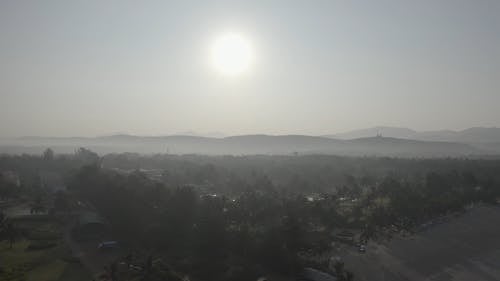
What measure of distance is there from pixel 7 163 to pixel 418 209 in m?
85.3

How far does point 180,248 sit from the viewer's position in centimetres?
3262

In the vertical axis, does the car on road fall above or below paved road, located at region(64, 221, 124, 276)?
above

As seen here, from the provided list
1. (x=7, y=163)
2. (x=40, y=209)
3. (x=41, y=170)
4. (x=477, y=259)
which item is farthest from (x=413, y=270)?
(x=7, y=163)

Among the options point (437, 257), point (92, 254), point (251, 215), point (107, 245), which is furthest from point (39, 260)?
point (437, 257)

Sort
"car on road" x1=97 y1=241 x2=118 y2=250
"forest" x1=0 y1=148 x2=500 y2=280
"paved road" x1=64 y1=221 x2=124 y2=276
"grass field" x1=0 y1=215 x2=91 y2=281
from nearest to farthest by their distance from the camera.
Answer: "grass field" x1=0 y1=215 x2=91 y2=281
"paved road" x1=64 y1=221 x2=124 y2=276
"forest" x1=0 y1=148 x2=500 y2=280
"car on road" x1=97 y1=241 x2=118 y2=250

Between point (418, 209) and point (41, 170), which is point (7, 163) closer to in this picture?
point (41, 170)

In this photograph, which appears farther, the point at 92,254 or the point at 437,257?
the point at 437,257

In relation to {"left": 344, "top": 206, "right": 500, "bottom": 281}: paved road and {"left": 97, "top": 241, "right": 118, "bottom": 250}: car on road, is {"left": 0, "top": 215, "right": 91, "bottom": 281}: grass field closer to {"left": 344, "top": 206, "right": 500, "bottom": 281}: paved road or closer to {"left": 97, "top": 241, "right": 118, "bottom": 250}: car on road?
{"left": 97, "top": 241, "right": 118, "bottom": 250}: car on road

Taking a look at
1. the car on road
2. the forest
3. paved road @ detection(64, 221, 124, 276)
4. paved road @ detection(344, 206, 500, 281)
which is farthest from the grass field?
paved road @ detection(344, 206, 500, 281)

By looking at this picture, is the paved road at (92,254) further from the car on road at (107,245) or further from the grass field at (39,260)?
the grass field at (39,260)

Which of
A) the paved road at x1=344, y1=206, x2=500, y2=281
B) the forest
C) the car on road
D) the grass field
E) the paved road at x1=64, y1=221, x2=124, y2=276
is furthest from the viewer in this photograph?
the car on road

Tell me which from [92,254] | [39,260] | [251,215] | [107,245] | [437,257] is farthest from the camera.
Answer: [251,215]

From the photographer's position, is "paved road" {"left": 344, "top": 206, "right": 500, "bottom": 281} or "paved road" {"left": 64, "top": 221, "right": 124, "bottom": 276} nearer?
"paved road" {"left": 64, "top": 221, "right": 124, "bottom": 276}

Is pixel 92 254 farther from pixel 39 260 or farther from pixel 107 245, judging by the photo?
pixel 39 260
